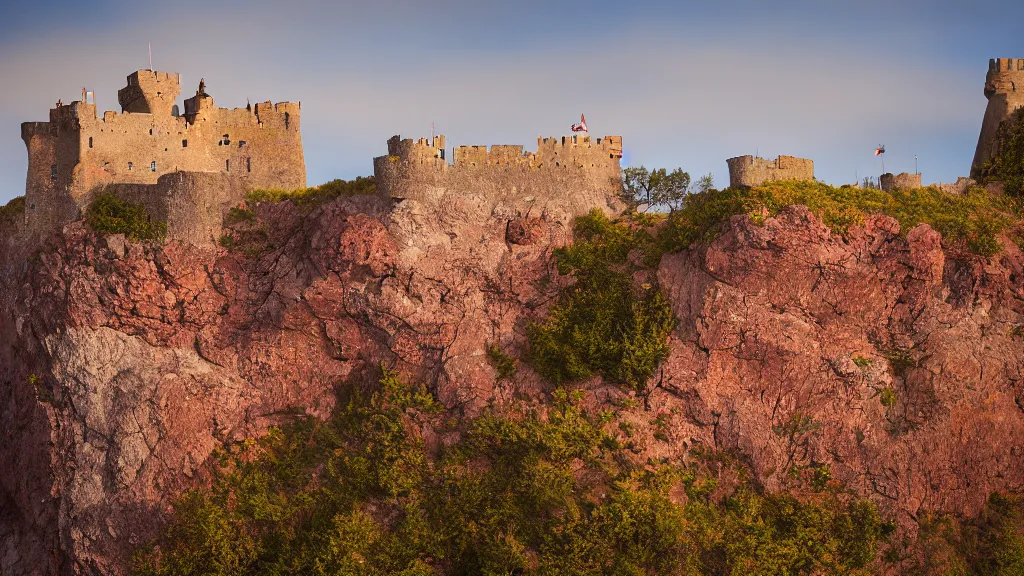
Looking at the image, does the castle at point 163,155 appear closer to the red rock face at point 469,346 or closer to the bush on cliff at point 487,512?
the red rock face at point 469,346

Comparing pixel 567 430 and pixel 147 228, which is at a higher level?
pixel 147 228

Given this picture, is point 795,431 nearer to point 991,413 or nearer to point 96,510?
point 991,413

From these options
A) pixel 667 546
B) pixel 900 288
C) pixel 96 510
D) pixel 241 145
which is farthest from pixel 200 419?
pixel 900 288

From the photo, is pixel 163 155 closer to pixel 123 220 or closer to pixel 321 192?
pixel 123 220

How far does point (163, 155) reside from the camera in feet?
235

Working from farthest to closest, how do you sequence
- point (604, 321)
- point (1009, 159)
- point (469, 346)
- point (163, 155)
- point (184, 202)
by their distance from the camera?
1. point (1009, 159)
2. point (163, 155)
3. point (184, 202)
4. point (469, 346)
5. point (604, 321)

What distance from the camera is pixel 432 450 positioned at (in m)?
63.8

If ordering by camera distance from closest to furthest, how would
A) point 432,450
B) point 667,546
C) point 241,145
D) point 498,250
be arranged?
1. point 667,546
2. point 432,450
3. point 498,250
4. point 241,145

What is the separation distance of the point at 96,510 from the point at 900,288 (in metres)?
42.0

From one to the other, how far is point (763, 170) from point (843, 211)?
17.3ft

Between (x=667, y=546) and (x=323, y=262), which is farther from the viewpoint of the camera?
(x=323, y=262)

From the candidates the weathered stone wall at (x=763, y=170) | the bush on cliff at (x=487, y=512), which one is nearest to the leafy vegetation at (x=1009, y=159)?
the weathered stone wall at (x=763, y=170)

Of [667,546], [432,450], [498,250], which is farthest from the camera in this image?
[498,250]

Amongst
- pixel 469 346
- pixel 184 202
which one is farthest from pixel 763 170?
pixel 184 202
